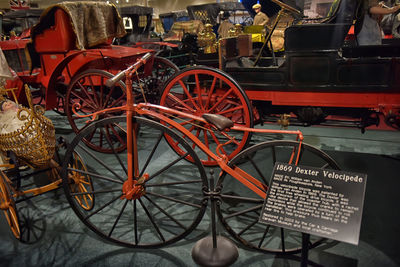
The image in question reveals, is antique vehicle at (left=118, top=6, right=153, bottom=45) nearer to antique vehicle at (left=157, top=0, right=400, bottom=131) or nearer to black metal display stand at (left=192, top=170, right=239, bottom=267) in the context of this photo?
antique vehicle at (left=157, top=0, right=400, bottom=131)

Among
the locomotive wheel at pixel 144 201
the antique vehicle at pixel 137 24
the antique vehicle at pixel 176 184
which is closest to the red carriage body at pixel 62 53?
the antique vehicle at pixel 176 184

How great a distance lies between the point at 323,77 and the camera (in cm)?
263

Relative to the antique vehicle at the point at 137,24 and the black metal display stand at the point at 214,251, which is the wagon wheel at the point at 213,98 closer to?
the black metal display stand at the point at 214,251

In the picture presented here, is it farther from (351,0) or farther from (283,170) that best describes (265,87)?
(283,170)

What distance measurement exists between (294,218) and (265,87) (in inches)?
71.1

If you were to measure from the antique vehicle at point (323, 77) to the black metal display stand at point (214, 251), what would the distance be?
4.75 feet

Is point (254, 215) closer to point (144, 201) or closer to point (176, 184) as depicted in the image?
point (176, 184)

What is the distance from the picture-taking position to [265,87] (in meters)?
2.91

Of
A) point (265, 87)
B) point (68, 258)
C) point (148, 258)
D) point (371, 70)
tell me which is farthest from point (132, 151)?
point (371, 70)

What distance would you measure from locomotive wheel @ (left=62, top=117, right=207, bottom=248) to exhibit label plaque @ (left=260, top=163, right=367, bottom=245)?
0.50 meters

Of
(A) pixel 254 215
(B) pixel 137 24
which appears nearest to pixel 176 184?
(A) pixel 254 215

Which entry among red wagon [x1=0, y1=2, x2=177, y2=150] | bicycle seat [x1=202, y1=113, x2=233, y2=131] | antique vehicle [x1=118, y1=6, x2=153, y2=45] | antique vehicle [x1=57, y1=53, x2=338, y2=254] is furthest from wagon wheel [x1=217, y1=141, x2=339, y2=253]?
antique vehicle [x1=118, y1=6, x2=153, y2=45]

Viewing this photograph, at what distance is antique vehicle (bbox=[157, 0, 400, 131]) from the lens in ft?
8.13

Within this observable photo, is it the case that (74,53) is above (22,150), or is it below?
above
